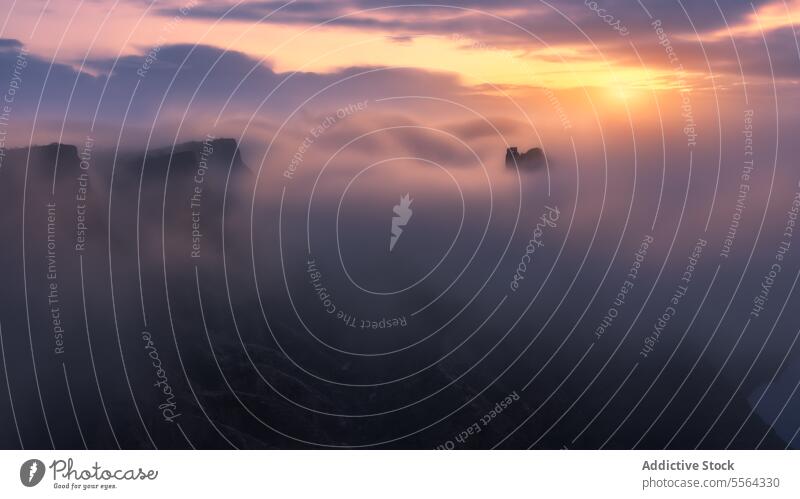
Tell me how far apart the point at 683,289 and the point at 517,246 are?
2176 mm

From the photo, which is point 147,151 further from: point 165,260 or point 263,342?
point 263,342

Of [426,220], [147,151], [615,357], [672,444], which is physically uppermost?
[147,151]

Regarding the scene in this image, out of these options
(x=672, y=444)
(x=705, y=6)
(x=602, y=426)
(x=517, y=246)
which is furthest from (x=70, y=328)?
(x=705, y=6)

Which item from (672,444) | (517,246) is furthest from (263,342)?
(672,444)

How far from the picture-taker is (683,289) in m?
12.8

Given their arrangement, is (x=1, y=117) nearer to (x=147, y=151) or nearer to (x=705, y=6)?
(x=147, y=151)

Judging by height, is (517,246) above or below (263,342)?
above

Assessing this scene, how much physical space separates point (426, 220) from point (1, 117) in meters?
5.25

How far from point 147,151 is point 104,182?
65cm

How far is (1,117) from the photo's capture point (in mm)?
12078

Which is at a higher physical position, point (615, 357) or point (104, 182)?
point (104, 182)

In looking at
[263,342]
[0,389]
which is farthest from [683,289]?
[0,389]

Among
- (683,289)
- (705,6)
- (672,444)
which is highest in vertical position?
(705,6)

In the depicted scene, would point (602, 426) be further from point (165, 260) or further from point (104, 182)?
point (104, 182)
